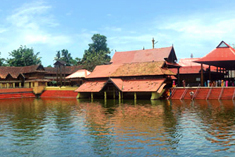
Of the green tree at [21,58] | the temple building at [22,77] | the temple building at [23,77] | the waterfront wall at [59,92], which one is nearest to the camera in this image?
the waterfront wall at [59,92]

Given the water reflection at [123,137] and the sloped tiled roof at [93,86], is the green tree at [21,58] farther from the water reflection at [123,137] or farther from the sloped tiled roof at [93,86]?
the water reflection at [123,137]

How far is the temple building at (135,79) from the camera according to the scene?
4294 centimetres

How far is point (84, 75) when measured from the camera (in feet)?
181

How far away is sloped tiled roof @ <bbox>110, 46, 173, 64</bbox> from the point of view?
5228 cm

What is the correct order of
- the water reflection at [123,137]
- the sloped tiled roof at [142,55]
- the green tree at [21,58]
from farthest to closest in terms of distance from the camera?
the green tree at [21,58] < the sloped tiled roof at [142,55] < the water reflection at [123,137]

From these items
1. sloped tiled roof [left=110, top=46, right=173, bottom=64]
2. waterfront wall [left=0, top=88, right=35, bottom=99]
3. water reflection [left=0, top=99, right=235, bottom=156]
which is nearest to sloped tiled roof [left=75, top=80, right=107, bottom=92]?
sloped tiled roof [left=110, top=46, right=173, bottom=64]

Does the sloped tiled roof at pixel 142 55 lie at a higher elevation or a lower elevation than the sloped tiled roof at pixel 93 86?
higher

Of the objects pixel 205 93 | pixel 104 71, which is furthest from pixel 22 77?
pixel 205 93

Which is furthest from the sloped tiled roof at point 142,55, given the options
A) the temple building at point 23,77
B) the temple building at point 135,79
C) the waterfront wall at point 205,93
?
the temple building at point 23,77

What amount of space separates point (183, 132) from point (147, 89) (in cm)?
2465

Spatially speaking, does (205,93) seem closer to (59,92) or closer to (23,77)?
(59,92)

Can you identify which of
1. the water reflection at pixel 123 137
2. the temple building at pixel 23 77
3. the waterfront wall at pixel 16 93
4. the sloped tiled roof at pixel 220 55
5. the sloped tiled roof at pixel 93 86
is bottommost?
the water reflection at pixel 123 137

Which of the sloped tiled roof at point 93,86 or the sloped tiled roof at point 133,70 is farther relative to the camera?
the sloped tiled roof at point 93,86

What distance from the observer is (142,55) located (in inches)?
2188
